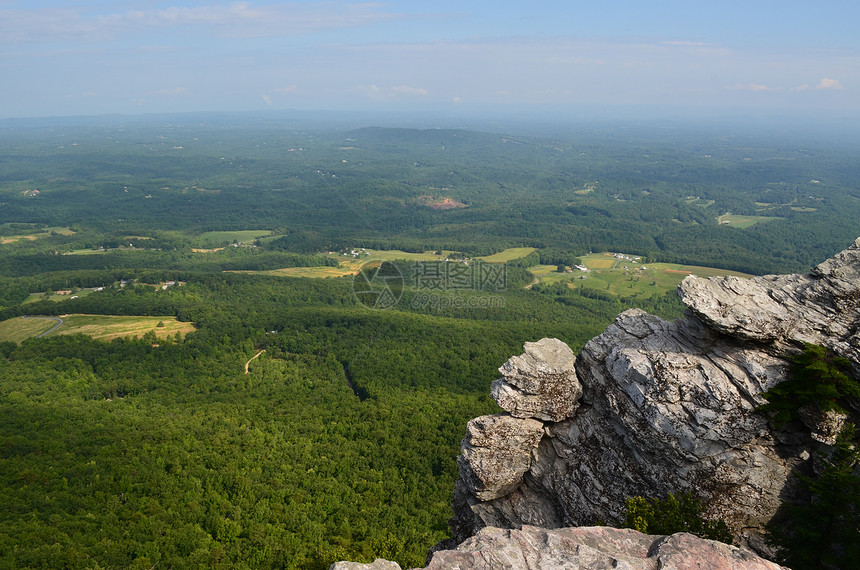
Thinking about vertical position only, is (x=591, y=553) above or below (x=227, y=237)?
above

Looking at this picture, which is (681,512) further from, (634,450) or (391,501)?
(391,501)

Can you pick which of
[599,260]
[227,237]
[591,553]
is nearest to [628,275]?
[599,260]

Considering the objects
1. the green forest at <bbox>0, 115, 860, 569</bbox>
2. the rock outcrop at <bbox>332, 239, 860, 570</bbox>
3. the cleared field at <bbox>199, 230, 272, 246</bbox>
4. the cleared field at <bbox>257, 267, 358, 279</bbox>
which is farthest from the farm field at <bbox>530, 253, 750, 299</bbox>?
the cleared field at <bbox>199, 230, 272, 246</bbox>

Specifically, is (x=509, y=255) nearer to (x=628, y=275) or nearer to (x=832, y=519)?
(x=628, y=275)

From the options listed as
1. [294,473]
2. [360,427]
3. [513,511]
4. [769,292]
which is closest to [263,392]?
[360,427]

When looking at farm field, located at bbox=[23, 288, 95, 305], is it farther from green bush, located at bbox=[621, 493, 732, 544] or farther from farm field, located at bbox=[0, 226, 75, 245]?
green bush, located at bbox=[621, 493, 732, 544]
